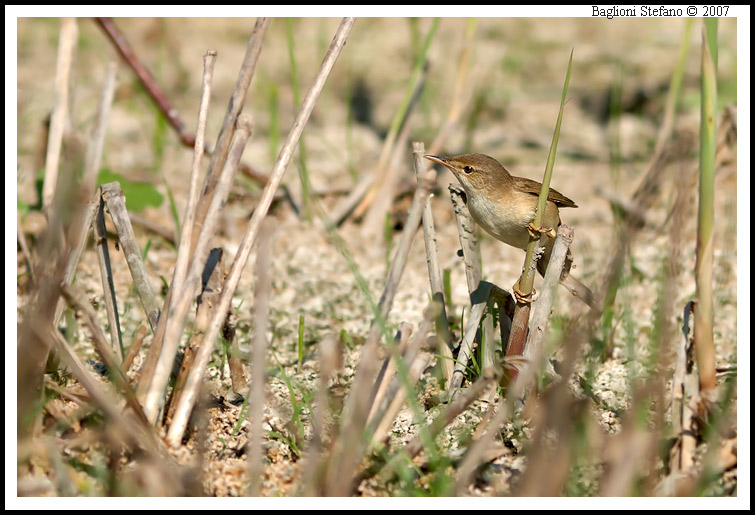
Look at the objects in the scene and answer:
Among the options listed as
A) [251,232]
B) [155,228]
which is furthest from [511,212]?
[155,228]

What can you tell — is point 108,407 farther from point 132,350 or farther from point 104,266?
point 104,266

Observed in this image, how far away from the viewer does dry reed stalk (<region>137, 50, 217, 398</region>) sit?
84.0 inches

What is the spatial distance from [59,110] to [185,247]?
1.64m

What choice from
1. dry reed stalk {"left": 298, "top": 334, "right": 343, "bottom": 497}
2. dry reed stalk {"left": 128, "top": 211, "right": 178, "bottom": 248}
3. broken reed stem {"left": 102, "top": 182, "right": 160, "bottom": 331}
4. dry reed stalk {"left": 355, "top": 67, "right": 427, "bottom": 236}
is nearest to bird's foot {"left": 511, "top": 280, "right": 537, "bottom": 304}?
dry reed stalk {"left": 298, "top": 334, "right": 343, "bottom": 497}

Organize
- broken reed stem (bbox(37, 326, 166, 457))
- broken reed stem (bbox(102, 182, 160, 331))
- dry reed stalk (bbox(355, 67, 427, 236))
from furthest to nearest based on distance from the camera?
dry reed stalk (bbox(355, 67, 427, 236)) < broken reed stem (bbox(102, 182, 160, 331)) < broken reed stem (bbox(37, 326, 166, 457))

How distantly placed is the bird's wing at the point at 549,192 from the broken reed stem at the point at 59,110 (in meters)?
1.90

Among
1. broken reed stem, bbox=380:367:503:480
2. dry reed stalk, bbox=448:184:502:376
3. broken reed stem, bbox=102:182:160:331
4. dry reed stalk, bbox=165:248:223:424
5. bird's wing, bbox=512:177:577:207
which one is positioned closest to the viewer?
broken reed stem, bbox=380:367:503:480

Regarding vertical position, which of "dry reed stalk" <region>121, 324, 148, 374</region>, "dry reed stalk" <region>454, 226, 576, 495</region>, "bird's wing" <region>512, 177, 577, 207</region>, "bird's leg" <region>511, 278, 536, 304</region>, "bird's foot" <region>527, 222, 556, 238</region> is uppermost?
"bird's wing" <region>512, 177, 577, 207</region>

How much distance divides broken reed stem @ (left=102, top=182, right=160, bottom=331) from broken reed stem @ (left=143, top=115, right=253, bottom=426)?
224mm

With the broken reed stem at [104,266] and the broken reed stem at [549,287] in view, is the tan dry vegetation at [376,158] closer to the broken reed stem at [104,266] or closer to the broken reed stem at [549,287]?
the broken reed stem at [549,287]

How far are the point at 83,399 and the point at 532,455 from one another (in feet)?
3.96

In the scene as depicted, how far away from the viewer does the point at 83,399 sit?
7.06ft

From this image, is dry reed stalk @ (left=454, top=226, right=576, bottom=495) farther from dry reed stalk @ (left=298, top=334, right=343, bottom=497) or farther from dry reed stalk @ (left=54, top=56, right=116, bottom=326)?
dry reed stalk @ (left=54, top=56, right=116, bottom=326)

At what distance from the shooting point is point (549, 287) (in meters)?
2.38
